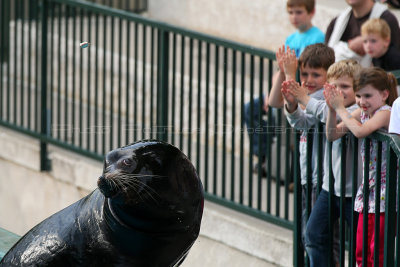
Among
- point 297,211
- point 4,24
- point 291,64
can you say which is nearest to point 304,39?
point 291,64

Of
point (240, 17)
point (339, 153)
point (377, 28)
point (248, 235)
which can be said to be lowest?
point (248, 235)

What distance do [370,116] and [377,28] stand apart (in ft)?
5.24

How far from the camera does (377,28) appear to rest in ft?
22.5

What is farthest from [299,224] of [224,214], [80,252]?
[80,252]

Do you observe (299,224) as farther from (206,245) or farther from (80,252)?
(80,252)

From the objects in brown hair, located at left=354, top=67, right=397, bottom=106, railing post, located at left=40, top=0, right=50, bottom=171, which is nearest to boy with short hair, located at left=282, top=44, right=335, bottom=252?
brown hair, located at left=354, top=67, right=397, bottom=106

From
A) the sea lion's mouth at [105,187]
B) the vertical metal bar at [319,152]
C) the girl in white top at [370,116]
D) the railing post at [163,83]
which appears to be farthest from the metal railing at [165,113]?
the sea lion's mouth at [105,187]

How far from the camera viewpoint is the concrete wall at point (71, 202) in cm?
721

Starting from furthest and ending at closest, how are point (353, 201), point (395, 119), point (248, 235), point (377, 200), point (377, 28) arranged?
1. point (248, 235)
2. point (377, 28)
3. point (353, 201)
4. point (377, 200)
5. point (395, 119)

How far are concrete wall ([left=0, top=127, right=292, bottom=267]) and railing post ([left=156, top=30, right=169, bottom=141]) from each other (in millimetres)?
722

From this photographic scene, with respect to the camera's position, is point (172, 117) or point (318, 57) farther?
point (172, 117)

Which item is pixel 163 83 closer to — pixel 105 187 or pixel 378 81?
pixel 378 81

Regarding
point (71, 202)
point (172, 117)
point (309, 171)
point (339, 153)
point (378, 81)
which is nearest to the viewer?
point (378, 81)

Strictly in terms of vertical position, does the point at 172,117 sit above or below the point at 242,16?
below
